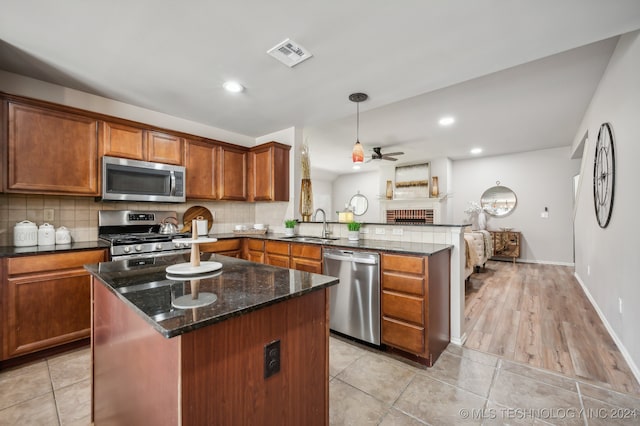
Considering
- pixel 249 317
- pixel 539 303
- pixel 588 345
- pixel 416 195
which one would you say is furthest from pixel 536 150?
pixel 249 317

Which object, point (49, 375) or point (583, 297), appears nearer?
point (49, 375)

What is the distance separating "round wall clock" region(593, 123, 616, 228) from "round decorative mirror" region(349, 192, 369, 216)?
6.35 meters

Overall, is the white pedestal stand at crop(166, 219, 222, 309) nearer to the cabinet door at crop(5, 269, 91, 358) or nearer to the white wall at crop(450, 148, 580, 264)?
the cabinet door at crop(5, 269, 91, 358)

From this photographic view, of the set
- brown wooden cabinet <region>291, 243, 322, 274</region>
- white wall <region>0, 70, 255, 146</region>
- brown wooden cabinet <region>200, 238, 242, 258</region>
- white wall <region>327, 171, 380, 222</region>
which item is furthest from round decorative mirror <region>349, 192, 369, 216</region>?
brown wooden cabinet <region>291, 243, 322, 274</region>

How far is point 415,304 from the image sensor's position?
83.7 inches

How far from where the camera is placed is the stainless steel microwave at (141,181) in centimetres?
276

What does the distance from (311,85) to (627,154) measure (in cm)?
272

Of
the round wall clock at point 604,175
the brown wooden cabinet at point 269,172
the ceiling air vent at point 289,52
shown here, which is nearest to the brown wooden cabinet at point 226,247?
the brown wooden cabinet at point 269,172

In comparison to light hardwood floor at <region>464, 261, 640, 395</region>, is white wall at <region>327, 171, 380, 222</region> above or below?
above

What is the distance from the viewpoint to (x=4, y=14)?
1738 millimetres

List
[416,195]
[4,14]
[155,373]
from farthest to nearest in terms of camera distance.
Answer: [416,195] → [4,14] → [155,373]

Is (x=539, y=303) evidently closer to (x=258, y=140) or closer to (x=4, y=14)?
(x=258, y=140)

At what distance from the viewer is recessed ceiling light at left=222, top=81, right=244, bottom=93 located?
2641 millimetres

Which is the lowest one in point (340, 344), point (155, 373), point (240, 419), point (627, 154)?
point (340, 344)
